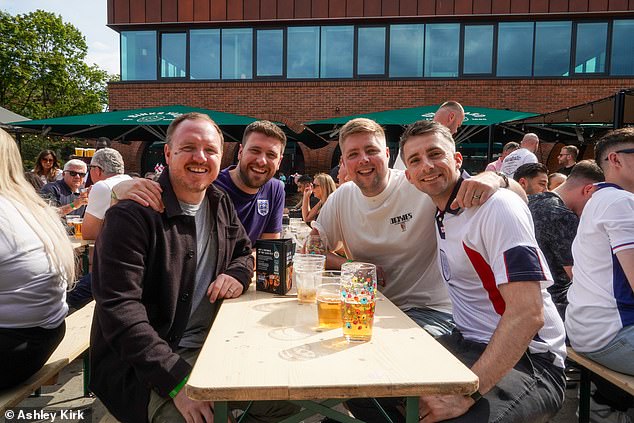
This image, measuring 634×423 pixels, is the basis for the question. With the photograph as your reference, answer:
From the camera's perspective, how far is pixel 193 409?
142cm

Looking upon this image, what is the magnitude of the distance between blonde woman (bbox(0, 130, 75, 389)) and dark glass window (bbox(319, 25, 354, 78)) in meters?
11.3

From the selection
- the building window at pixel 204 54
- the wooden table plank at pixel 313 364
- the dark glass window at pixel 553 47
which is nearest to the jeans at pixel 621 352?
the wooden table plank at pixel 313 364

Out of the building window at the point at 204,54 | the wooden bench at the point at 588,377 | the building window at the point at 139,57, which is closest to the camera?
the wooden bench at the point at 588,377

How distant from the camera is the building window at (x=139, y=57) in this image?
12875mm

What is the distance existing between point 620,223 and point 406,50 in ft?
37.5

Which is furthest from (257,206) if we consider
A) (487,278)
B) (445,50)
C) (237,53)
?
(445,50)

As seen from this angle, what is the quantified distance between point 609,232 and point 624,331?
451 mm

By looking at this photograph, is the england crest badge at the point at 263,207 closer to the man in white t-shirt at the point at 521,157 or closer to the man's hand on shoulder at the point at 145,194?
the man's hand on shoulder at the point at 145,194

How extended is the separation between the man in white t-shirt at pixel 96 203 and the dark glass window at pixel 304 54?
8.97 meters

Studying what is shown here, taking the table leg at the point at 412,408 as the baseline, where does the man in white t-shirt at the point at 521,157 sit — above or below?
above

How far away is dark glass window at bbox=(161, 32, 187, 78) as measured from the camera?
1283 cm

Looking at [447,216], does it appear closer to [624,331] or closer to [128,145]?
[624,331]

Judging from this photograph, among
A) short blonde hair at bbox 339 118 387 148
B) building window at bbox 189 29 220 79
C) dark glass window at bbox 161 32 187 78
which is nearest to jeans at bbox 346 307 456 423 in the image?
Answer: short blonde hair at bbox 339 118 387 148

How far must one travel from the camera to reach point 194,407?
142 cm
